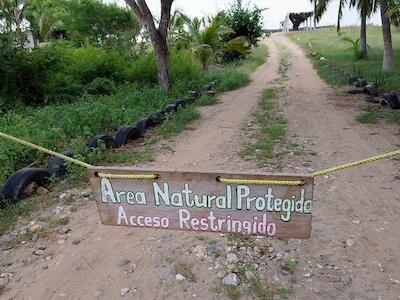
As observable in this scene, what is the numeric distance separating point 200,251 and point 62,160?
2.62m

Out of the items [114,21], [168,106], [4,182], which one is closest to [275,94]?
[168,106]

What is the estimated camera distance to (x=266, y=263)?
9.84 feet

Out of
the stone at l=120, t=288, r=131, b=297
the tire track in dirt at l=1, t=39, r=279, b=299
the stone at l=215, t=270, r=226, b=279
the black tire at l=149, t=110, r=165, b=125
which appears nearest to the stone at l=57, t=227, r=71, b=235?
the tire track in dirt at l=1, t=39, r=279, b=299

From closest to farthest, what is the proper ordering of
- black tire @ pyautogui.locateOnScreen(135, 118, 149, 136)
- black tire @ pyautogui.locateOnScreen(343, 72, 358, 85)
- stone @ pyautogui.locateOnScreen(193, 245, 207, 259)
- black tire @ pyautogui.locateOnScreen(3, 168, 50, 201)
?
stone @ pyautogui.locateOnScreen(193, 245, 207, 259), black tire @ pyautogui.locateOnScreen(3, 168, 50, 201), black tire @ pyautogui.locateOnScreen(135, 118, 149, 136), black tire @ pyautogui.locateOnScreen(343, 72, 358, 85)

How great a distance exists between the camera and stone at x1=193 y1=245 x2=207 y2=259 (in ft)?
10.3

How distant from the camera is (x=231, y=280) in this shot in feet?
9.20

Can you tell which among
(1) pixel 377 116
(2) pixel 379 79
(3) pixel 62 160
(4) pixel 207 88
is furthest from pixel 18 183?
(2) pixel 379 79

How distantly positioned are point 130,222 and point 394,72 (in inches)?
491

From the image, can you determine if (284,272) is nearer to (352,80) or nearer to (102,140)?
(102,140)

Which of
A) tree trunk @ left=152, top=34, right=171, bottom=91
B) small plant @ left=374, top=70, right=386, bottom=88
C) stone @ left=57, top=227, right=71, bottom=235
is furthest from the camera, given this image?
small plant @ left=374, top=70, right=386, bottom=88

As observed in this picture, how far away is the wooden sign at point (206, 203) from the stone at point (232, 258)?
3.65 ft

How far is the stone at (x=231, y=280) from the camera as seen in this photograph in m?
2.78

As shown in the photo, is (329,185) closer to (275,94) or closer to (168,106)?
(168,106)

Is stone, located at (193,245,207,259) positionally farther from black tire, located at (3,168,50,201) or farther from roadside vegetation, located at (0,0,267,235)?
black tire, located at (3,168,50,201)
